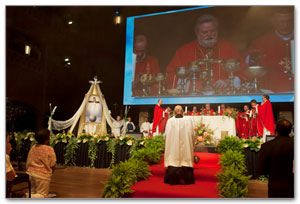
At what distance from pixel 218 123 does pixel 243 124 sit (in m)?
1.34

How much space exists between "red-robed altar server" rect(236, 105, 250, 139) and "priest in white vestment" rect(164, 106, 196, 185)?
4331 millimetres

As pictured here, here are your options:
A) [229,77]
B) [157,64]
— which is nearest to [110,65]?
[157,64]

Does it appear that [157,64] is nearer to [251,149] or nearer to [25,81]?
[25,81]

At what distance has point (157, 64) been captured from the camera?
11.0 m

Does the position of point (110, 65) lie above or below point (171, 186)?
above

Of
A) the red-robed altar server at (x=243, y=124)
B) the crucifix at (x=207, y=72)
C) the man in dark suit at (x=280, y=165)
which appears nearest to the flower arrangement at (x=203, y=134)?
the red-robed altar server at (x=243, y=124)

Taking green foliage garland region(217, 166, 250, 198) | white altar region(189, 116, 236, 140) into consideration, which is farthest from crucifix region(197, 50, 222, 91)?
green foliage garland region(217, 166, 250, 198)

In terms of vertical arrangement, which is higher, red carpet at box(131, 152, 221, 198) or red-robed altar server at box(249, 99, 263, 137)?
red-robed altar server at box(249, 99, 263, 137)

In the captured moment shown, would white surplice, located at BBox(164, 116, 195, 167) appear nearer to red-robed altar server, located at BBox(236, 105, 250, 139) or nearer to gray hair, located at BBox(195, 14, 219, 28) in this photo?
red-robed altar server, located at BBox(236, 105, 250, 139)

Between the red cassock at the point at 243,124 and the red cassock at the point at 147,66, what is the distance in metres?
3.71

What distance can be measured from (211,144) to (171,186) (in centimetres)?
301

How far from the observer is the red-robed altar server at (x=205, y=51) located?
989 cm

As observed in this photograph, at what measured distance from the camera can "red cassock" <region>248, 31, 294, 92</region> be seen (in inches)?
351

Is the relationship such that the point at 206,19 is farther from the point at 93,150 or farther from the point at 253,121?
the point at 93,150
